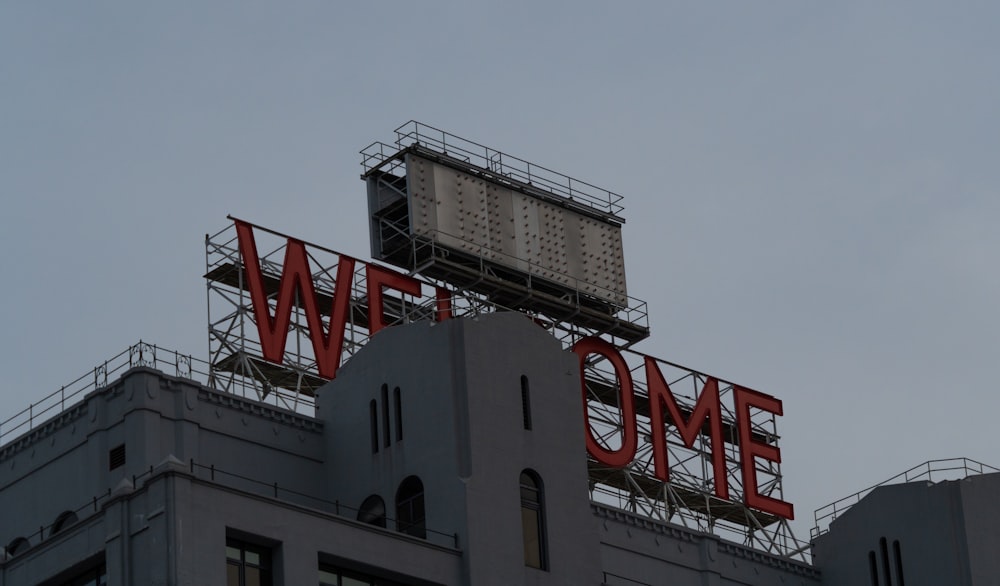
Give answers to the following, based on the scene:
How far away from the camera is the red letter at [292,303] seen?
Result: 93.8 metres

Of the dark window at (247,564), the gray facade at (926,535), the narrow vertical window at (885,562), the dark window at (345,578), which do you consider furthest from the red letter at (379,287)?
the dark window at (247,564)

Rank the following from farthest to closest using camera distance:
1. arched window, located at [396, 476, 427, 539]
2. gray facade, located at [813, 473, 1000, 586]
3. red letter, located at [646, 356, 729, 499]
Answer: red letter, located at [646, 356, 729, 499] → gray facade, located at [813, 473, 1000, 586] → arched window, located at [396, 476, 427, 539]

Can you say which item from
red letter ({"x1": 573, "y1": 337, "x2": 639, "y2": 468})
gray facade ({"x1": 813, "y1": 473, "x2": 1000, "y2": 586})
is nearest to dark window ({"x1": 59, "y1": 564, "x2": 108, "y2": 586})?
red letter ({"x1": 573, "y1": 337, "x2": 639, "y2": 468})

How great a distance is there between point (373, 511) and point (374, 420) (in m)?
3.42

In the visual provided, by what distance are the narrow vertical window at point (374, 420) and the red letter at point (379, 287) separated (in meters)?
11.7

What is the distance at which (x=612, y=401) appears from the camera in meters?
106

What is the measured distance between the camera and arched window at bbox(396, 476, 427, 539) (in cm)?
8162

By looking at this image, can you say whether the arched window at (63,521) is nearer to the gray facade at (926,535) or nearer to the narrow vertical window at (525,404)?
the narrow vertical window at (525,404)

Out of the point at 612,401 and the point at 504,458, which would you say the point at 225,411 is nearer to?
the point at 504,458

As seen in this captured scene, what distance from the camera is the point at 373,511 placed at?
83.6 meters

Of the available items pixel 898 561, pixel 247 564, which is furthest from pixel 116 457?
pixel 898 561

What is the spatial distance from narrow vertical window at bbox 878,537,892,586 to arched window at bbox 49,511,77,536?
106 ft

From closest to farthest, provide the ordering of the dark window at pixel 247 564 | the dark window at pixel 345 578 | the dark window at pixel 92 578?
the dark window at pixel 247 564 → the dark window at pixel 92 578 → the dark window at pixel 345 578

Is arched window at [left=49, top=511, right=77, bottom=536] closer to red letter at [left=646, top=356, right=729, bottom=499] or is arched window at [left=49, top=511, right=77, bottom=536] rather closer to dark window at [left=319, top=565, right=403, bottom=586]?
dark window at [left=319, top=565, right=403, bottom=586]
